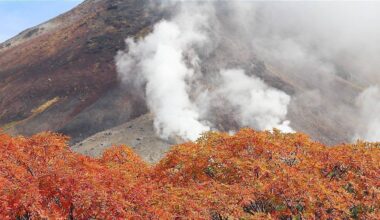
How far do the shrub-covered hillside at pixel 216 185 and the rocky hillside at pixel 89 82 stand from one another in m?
62.7

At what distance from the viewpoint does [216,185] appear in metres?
34.2

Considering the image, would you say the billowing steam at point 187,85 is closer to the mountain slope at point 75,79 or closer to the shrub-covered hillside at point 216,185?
the mountain slope at point 75,79

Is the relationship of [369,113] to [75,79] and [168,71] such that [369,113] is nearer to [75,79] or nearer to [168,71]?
[168,71]

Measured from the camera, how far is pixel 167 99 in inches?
4535

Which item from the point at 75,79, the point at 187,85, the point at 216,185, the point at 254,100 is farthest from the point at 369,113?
the point at 216,185

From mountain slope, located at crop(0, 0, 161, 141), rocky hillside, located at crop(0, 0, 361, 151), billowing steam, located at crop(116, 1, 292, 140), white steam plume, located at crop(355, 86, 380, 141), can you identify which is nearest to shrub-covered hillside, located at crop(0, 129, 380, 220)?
billowing steam, located at crop(116, 1, 292, 140)

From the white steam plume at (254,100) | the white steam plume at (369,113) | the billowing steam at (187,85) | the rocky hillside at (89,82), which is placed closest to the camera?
the billowing steam at (187,85)

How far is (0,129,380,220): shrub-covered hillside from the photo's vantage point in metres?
28.7

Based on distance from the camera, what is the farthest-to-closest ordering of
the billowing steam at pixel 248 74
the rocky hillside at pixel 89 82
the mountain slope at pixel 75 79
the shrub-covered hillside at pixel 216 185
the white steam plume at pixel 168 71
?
the mountain slope at pixel 75 79
the rocky hillside at pixel 89 82
the billowing steam at pixel 248 74
the white steam plume at pixel 168 71
the shrub-covered hillside at pixel 216 185

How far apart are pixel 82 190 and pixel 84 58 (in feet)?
459

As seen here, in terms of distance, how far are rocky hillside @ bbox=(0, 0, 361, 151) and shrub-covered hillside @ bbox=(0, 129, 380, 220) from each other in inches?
2468

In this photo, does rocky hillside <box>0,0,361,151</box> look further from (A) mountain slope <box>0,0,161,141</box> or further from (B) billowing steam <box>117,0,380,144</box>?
(B) billowing steam <box>117,0,380,144</box>

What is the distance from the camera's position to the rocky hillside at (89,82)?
391 ft

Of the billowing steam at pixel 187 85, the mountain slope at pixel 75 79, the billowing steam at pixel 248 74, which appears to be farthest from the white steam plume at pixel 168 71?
the mountain slope at pixel 75 79
